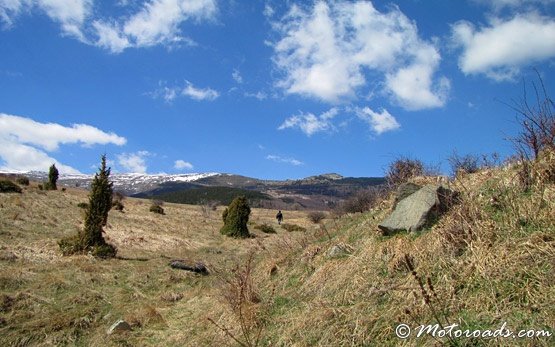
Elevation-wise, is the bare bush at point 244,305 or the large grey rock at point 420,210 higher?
the large grey rock at point 420,210

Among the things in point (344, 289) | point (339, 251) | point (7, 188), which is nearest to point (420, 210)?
point (339, 251)

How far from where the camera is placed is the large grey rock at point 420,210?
692 cm

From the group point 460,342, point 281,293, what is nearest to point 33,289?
point 281,293

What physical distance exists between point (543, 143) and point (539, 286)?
10.8ft

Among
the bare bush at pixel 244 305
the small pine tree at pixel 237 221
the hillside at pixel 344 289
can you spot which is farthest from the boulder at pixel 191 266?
the small pine tree at pixel 237 221

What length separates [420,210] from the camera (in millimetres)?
7074

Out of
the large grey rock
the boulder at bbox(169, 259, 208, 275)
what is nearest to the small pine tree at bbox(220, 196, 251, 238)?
the boulder at bbox(169, 259, 208, 275)

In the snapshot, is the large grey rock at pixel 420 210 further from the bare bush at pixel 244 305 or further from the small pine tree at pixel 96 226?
the small pine tree at pixel 96 226

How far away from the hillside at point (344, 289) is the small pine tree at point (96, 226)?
88.0 inches

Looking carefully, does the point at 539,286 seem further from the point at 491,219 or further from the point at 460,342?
the point at 491,219

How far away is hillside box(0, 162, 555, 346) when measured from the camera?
14.3 feet

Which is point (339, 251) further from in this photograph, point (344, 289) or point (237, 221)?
point (237, 221)

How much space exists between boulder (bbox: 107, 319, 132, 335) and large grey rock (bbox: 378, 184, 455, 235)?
4.94 metres

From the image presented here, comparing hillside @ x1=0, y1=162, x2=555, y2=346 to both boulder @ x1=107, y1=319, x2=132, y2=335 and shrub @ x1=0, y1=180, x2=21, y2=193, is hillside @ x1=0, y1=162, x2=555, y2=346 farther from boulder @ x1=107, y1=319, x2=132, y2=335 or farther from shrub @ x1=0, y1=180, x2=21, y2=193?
shrub @ x1=0, y1=180, x2=21, y2=193
